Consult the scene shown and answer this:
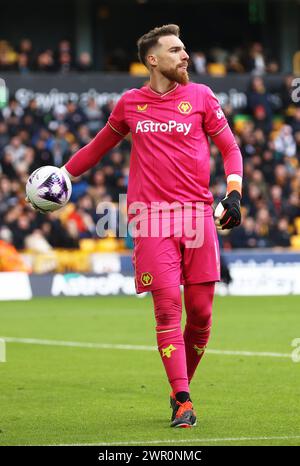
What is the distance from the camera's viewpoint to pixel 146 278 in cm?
804

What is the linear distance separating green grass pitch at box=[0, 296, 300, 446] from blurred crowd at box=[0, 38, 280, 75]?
12.9 meters

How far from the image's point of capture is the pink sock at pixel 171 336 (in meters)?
7.91

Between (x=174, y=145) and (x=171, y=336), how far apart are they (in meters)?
1.26

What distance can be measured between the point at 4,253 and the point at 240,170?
599 inches

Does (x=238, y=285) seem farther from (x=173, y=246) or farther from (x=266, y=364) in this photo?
(x=173, y=246)

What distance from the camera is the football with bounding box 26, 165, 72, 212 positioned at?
861 centimetres

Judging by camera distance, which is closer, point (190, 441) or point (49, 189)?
point (190, 441)

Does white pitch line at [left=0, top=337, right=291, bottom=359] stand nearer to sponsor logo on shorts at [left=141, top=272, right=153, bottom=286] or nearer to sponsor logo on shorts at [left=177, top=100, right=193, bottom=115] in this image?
sponsor logo on shorts at [left=141, top=272, right=153, bottom=286]

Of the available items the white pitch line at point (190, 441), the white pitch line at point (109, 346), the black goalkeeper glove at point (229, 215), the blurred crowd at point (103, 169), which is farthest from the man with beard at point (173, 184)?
the blurred crowd at point (103, 169)

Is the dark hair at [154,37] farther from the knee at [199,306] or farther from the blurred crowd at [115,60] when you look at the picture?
the blurred crowd at [115,60]

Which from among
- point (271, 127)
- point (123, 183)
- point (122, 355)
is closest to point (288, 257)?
point (123, 183)

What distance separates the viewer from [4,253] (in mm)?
23016

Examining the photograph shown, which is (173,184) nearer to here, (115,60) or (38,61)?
(38,61)

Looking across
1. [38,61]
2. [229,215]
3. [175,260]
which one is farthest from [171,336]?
[38,61]
